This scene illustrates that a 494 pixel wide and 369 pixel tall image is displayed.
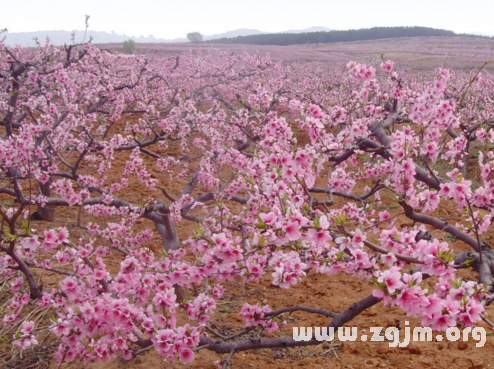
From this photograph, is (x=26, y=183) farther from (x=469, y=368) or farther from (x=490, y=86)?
(x=490, y=86)

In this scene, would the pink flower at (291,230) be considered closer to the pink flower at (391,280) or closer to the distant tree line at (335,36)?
the pink flower at (391,280)

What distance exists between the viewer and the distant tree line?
61.5 meters

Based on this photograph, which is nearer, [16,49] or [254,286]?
[254,286]

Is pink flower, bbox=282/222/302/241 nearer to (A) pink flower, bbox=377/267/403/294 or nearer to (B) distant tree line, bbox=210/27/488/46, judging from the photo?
(A) pink flower, bbox=377/267/403/294

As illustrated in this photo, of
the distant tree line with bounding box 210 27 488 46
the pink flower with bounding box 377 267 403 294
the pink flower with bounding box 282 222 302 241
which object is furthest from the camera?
the distant tree line with bounding box 210 27 488 46

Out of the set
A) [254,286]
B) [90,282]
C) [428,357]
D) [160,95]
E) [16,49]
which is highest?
[16,49]

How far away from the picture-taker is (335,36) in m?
65.4

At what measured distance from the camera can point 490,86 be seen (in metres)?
14.8

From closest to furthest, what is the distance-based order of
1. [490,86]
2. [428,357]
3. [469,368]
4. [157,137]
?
[469,368] < [428,357] < [157,137] < [490,86]

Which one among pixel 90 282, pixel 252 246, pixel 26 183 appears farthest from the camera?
pixel 26 183

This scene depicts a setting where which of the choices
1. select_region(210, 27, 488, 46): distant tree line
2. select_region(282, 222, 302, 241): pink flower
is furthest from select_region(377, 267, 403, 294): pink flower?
select_region(210, 27, 488, 46): distant tree line

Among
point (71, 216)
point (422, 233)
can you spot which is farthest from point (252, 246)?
point (71, 216)

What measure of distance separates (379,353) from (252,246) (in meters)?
1.99

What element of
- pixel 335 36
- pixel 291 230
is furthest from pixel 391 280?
pixel 335 36
